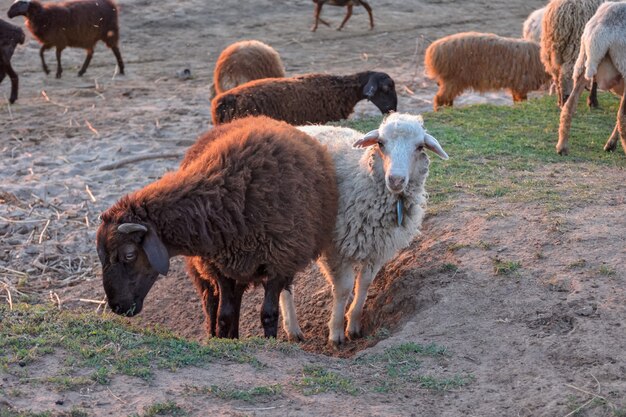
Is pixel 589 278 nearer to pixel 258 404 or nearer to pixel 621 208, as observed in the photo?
pixel 621 208

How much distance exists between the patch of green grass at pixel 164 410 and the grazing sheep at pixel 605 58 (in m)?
6.12

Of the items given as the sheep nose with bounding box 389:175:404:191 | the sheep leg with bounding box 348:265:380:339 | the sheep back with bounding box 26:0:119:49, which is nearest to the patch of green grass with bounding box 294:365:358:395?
the sheep nose with bounding box 389:175:404:191

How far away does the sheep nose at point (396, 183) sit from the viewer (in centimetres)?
621

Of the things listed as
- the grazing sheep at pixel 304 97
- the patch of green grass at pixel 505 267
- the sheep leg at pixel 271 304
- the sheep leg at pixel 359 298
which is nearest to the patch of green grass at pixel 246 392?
the sheep leg at pixel 271 304

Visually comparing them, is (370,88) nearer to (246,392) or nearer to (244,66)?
(244,66)

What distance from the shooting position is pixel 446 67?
44.0 ft

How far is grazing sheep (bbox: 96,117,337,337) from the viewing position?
18.3ft

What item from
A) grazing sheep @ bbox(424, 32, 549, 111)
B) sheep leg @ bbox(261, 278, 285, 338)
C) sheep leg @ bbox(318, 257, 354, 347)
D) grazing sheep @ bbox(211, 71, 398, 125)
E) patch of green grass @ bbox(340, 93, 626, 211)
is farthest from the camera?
grazing sheep @ bbox(424, 32, 549, 111)

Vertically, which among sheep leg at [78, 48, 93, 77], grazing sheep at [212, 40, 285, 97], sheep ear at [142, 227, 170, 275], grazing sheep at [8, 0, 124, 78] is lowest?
sheep leg at [78, 48, 93, 77]

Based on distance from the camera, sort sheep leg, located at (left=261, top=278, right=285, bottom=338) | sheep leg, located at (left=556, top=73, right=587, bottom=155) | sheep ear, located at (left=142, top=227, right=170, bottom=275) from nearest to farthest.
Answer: sheep ear, located at (left=142, top=227, right=170, bottom=275) → sheep leg, located at (left=261, top=278, right=285, bottom=338) → sheep leg, located at (left=556, top=73, right=587, bottom=155)

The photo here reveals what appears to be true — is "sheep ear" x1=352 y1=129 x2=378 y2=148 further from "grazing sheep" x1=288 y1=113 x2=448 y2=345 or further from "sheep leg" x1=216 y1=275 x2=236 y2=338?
"sheep leg" x1=216 y1=275 x2=236 y2=338

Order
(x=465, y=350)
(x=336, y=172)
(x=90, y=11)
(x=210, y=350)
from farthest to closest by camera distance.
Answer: (x=90, y=11)
(x=336, y=172)
(x=465, y=350)
(x=210, y=350)

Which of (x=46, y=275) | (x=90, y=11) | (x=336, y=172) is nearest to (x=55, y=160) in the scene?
(x=46, y=275)

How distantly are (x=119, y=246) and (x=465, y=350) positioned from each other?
223 cm
